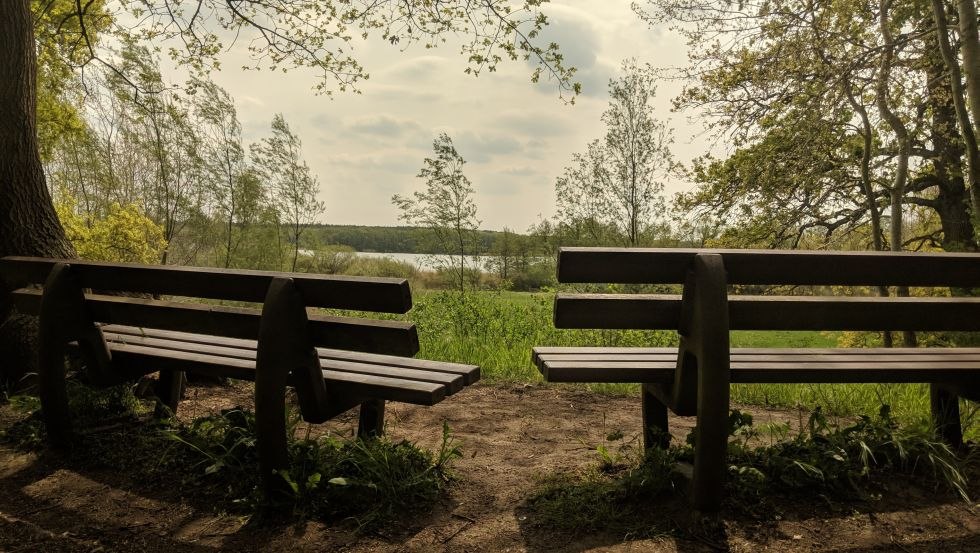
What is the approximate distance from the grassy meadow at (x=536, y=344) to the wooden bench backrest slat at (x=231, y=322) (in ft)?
10.5

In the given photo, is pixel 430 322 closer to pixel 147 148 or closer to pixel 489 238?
pixel 489 238

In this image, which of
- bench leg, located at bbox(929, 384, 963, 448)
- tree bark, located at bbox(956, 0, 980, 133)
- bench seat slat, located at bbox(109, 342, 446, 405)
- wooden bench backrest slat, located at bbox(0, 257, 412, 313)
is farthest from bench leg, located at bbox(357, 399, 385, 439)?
tree bark, located at bbox(956, 0, 980, 133)

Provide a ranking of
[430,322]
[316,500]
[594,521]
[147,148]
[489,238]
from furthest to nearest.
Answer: [147,148] < [489,238] < [430,322] < [316,500] < [594,521]

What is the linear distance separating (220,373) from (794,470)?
3054 millimetres

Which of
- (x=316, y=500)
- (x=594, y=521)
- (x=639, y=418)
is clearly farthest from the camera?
(x=639, y=418)

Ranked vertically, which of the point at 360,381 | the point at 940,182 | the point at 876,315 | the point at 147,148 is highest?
the point at 147,148

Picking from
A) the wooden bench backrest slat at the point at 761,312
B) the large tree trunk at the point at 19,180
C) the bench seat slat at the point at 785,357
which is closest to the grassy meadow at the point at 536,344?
the bench seat slat at the point at 785,357

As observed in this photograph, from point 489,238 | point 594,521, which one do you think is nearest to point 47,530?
point 594,521

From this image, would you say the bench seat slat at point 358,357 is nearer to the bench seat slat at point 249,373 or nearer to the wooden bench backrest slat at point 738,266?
the bench seat slat at point 249,373

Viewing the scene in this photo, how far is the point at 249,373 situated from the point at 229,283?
0.53 m

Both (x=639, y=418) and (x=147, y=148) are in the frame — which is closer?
(x=639, y=418)

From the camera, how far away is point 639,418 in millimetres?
4879

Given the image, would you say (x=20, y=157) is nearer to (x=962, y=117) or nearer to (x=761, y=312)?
(x=761, y=312)

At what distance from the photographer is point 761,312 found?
2.85 meters
